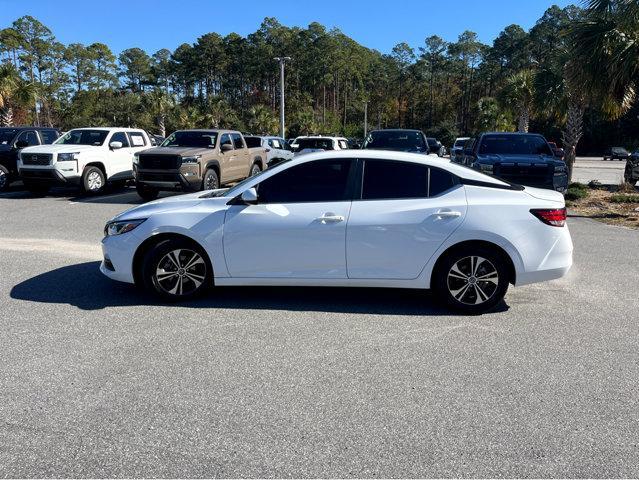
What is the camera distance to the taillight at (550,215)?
526cm

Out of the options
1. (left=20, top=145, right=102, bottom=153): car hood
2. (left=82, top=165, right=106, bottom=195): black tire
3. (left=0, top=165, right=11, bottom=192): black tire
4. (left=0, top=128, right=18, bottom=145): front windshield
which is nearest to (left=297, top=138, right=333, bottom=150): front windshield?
(left=82, top=165, right=106, bottom=195): black tire

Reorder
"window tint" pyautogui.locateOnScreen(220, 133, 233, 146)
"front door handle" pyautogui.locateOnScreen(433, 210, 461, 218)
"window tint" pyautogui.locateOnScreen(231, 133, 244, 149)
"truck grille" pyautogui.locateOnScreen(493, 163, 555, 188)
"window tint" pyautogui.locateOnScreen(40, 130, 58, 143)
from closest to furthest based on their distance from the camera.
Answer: "front door handle" pyautogui.locateOnScreen(433, 210, 461, 218) → "truck grille" pyautogui.locateOnScreen(493, 163, 555, 188) → "window tint" pyautogui.locateOnScreen(220, 133, 233, 146) → "window tint" pyautogui.locateOnScreen(231, 133, 244, 149) → "window tint" pyautogui.locateOnScreen(40, 130, 58, 143)

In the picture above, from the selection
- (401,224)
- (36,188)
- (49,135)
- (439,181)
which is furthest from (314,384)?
(49,135)

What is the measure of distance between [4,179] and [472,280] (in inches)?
597

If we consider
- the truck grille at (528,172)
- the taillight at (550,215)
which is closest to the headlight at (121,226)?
the taillight at (550,215)

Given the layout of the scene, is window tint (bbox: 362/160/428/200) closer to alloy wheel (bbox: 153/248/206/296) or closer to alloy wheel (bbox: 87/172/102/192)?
alloy wheel (bbox: 153/248/206/296)

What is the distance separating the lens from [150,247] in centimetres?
555

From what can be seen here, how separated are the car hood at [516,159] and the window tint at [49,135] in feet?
41.9

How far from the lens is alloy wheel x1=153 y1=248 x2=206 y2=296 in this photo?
5.48 m

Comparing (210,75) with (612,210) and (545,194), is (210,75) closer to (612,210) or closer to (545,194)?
(612,210)

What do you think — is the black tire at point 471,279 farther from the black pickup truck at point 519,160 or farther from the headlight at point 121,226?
the black pickup truck at point 519,160

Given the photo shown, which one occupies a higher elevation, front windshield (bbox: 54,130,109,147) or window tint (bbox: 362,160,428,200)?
front windshield (bbox: 54,130,109,147)

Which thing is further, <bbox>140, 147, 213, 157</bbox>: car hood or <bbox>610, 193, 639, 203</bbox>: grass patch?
<bbox>610, 193, 639, 203</bbox>: grass patch

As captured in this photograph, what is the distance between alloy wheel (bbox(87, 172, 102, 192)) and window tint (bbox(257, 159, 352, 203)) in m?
10.9
